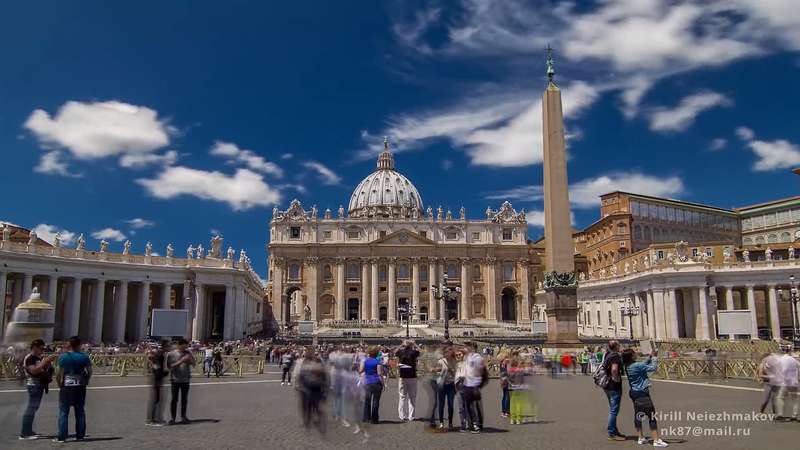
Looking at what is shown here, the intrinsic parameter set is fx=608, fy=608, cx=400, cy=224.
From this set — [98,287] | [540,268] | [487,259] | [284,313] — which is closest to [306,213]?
[284,313]

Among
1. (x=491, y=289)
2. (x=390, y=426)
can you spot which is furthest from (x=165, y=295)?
(x=491, y=289)

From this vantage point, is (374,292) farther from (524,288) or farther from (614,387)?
(614,387)

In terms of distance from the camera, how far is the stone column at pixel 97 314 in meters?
43.4

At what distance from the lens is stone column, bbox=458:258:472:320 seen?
88425 millimetres

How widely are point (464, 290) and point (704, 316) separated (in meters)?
42.9

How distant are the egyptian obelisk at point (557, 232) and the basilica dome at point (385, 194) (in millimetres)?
91451

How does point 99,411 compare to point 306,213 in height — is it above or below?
below

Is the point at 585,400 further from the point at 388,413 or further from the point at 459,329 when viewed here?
the point at 459,329

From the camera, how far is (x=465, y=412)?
10.7 m

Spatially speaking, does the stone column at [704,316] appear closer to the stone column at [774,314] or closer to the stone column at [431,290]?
the stone column at [774,314]

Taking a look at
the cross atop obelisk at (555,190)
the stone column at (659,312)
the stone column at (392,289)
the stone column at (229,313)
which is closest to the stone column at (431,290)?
the stone column at (392,289)

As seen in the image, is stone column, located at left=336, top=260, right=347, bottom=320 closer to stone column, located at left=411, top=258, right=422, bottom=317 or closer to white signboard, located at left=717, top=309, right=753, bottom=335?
stone column, located at left=411, top=258, right=422, bottom=317

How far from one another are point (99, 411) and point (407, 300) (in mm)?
76386

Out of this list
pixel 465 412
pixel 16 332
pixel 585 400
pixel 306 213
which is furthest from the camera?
pixel 306 213
